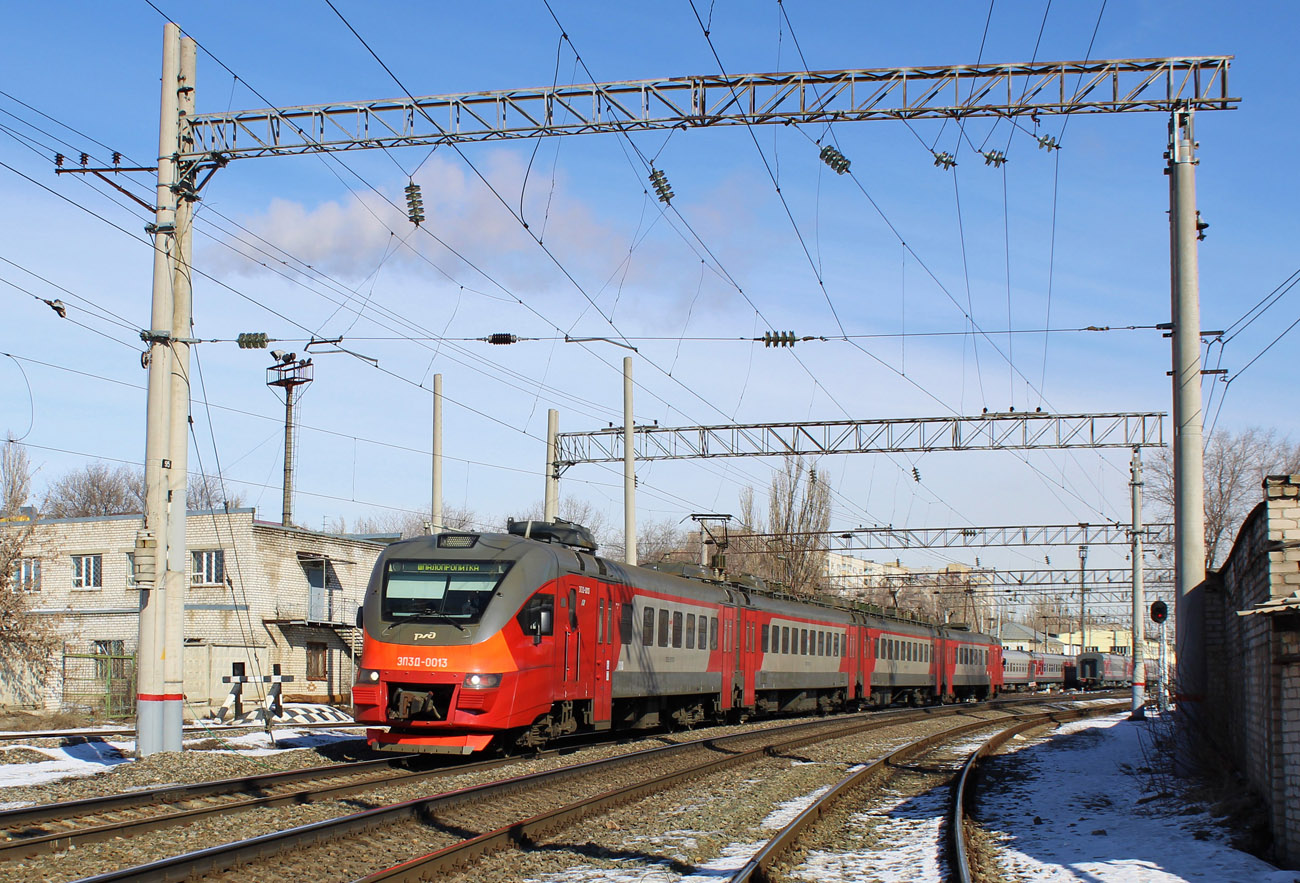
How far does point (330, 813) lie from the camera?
→ 10.8m

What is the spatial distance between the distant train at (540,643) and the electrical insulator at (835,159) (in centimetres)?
633

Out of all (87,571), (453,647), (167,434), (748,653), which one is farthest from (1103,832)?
(87,571)

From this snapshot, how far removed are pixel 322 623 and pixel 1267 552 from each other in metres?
32.5

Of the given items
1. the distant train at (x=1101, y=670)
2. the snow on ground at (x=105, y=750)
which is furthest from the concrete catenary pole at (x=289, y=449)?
the distant train at (x=1101, y=670)

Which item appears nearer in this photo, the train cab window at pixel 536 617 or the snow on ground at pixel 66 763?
the snow on ground at pixel 66 763

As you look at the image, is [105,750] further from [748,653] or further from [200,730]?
[748,653]

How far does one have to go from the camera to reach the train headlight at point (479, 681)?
568 inches

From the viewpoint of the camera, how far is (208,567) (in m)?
37.8

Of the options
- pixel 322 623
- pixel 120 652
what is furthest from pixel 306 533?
pixel 120 652

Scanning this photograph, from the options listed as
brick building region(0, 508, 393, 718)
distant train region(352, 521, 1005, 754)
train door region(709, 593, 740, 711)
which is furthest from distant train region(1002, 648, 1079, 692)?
distant train region(352, 521, 1005, 754)

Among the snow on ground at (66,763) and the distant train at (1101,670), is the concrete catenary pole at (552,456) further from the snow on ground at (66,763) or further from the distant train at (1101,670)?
the distant train at (1101,670)

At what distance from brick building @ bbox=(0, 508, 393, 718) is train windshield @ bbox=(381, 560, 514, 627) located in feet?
66.5

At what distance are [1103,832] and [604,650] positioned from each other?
826 cm

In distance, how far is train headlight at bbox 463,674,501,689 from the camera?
1443cm
